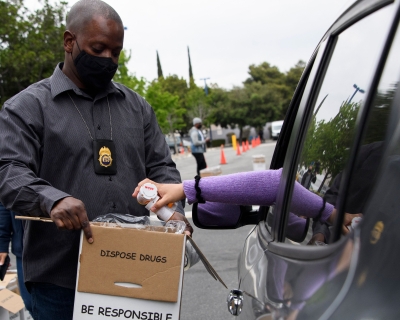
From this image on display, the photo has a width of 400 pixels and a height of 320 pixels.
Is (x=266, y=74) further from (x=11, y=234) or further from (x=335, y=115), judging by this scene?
(x=335, y=115)

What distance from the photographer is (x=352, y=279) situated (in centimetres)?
99

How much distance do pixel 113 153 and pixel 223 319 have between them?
104 inches

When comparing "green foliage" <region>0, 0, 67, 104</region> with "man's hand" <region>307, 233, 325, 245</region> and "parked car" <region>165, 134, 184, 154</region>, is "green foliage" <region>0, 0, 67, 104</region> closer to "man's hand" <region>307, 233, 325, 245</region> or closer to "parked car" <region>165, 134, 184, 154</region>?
"parked car" <region>165, 134, 184, 154</region>

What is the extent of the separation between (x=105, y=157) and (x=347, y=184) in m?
1.43

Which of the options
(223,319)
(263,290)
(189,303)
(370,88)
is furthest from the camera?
(189,303)

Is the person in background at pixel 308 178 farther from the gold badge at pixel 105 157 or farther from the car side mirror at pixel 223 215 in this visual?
the gold badge at pixel 105 157

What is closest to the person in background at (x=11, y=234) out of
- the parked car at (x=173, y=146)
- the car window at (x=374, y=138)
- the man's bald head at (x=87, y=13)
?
the man's bald head at (x=87, y=13)

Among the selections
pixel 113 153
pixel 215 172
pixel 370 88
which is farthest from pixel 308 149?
pixel 215 172

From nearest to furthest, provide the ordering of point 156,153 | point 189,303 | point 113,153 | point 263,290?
point 263,290
point 113,153
point 156,153
point 189,303

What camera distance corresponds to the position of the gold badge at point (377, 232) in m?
0.96

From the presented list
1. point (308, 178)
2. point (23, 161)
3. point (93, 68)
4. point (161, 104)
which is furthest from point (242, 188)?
point (161, 104)

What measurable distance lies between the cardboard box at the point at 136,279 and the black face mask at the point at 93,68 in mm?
881

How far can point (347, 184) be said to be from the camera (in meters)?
1.18

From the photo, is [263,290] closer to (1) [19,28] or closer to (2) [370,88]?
(2) [370,88]
